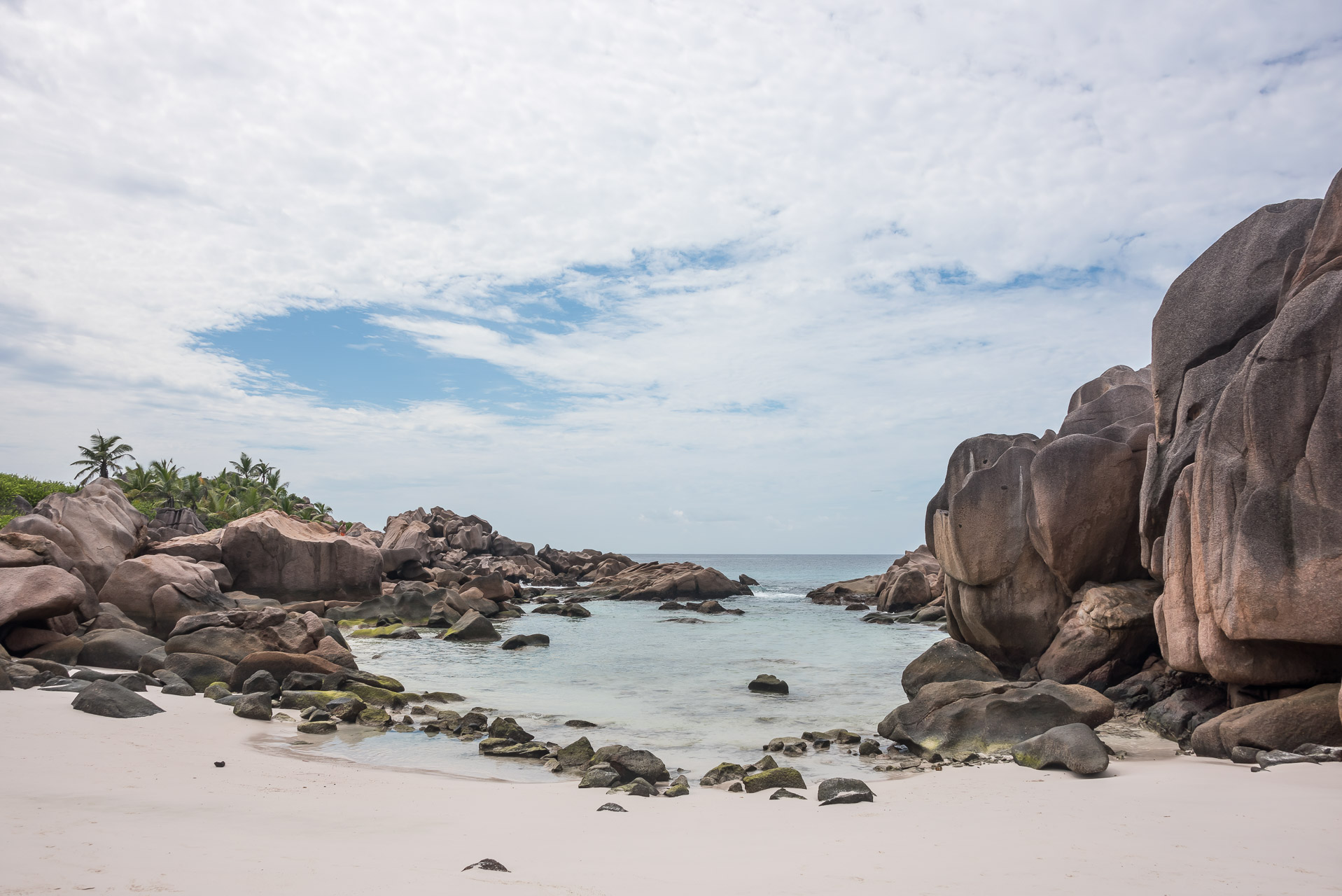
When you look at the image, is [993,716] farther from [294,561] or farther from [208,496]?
[208,496]

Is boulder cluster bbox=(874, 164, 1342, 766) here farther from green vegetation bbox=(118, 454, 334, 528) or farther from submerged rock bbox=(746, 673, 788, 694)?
green vegetation bbox=(118, 454, 334, 528)

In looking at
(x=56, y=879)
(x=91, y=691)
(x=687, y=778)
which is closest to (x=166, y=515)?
(x=91, y=691)

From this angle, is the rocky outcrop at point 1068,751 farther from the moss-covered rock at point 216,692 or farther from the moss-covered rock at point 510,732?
the moss-covered rock at point 216,692

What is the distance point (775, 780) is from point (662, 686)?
10.1 m

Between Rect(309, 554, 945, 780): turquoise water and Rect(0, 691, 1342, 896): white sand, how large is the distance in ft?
7.91

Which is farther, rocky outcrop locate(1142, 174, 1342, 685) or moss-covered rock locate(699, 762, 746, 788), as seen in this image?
moss-covered rock locate(699, 762, 746, 788)

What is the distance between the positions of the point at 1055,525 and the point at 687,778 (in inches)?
351

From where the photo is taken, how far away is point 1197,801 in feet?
22.7

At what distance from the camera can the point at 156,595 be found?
1953cm

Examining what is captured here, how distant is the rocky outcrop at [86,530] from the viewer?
20047mm

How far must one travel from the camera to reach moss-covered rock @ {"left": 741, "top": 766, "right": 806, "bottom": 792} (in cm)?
928

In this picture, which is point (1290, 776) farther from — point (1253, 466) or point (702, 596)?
point (702, 596)

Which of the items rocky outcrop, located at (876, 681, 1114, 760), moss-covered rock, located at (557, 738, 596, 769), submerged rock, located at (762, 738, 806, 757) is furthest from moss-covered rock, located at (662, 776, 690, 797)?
rocky outcrop, located at (876, 681, 1114, 760)

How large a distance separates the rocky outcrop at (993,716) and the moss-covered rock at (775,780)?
8.53 feet
